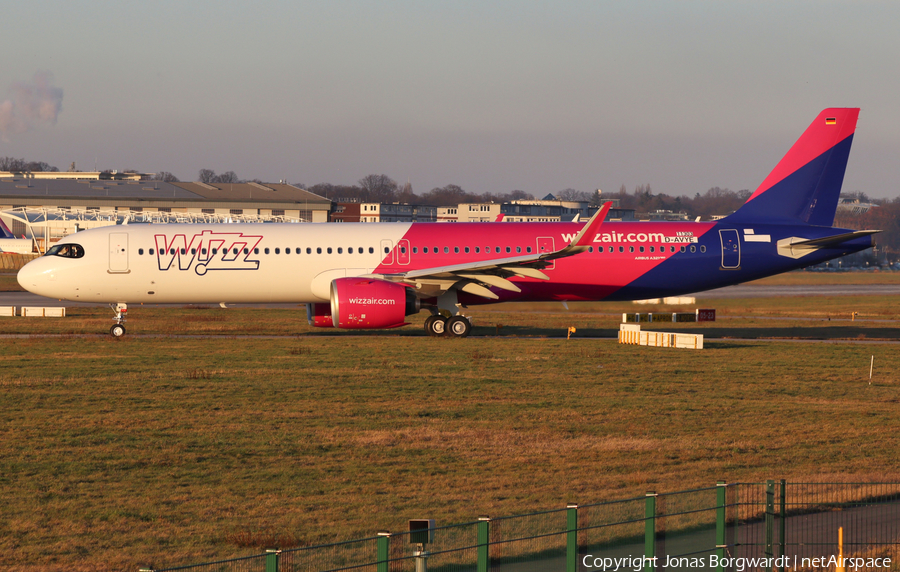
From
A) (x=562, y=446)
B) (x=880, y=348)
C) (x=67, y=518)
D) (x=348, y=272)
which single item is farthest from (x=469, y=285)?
(x=67, y=518)

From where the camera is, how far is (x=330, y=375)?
23.6 metres

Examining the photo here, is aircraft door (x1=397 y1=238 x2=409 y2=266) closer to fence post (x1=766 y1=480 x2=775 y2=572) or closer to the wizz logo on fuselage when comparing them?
the wizz logo on fuselage

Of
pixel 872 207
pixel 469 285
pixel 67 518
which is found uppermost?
pixel 872 207

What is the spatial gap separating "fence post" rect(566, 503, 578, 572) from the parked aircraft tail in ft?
97.6

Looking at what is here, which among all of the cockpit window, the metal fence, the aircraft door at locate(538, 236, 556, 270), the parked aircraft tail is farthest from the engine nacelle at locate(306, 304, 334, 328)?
the metal fence

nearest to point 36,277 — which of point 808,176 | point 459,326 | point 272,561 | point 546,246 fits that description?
point 459,326

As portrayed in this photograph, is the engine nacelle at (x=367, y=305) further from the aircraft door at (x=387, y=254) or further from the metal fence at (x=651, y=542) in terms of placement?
the metal fence at (x=651, y=542)

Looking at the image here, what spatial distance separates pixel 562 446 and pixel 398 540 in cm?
695

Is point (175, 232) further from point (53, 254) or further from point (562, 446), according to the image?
point (562, 446)

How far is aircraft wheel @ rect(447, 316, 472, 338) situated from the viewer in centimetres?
3338

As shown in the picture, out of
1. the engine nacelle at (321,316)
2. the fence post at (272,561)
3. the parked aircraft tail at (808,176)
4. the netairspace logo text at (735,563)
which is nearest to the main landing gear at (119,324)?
the engine nacelle at (321,316)

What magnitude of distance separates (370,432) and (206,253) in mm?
18201

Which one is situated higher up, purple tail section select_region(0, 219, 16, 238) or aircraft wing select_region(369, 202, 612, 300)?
purple tail section select_region(0, 219, 16, 238)

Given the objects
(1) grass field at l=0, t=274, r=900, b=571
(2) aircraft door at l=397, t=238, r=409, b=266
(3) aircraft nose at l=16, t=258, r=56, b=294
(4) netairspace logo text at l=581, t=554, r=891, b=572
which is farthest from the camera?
(2) aircraft door at l=397, t=238, r=409, b=266
